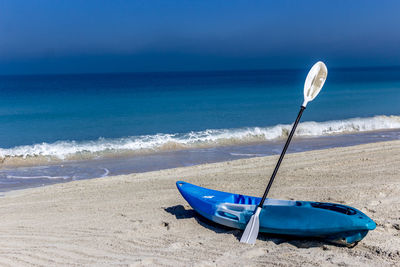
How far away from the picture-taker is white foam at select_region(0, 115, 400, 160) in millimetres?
15148

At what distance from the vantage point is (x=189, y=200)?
6.86 metres

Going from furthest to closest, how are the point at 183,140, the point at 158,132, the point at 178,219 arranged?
the point at 158,132
the point at 183,140
the point at 178,219

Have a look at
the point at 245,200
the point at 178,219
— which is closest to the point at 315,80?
the point at 245,200

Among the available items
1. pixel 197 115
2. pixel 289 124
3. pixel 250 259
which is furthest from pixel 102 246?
pixel 197 115

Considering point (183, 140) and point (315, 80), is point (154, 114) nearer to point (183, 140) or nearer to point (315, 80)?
point (183, 140)

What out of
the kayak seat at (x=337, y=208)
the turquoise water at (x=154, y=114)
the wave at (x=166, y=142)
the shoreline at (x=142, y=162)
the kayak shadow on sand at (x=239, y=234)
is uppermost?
the turquoise water at (x=154, y=114)

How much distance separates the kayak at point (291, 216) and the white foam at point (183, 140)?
885cm

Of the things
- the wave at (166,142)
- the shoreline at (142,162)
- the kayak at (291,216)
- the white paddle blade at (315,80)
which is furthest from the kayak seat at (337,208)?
the wave at (166,142)

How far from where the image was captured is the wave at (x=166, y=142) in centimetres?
1459

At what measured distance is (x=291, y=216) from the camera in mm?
5617

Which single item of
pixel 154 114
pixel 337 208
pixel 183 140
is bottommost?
pixel 337 208

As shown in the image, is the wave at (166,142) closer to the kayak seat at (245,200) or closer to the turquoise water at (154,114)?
the turquoise water at (154,114)

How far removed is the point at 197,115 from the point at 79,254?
63.7ft

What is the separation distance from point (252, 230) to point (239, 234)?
36cm
